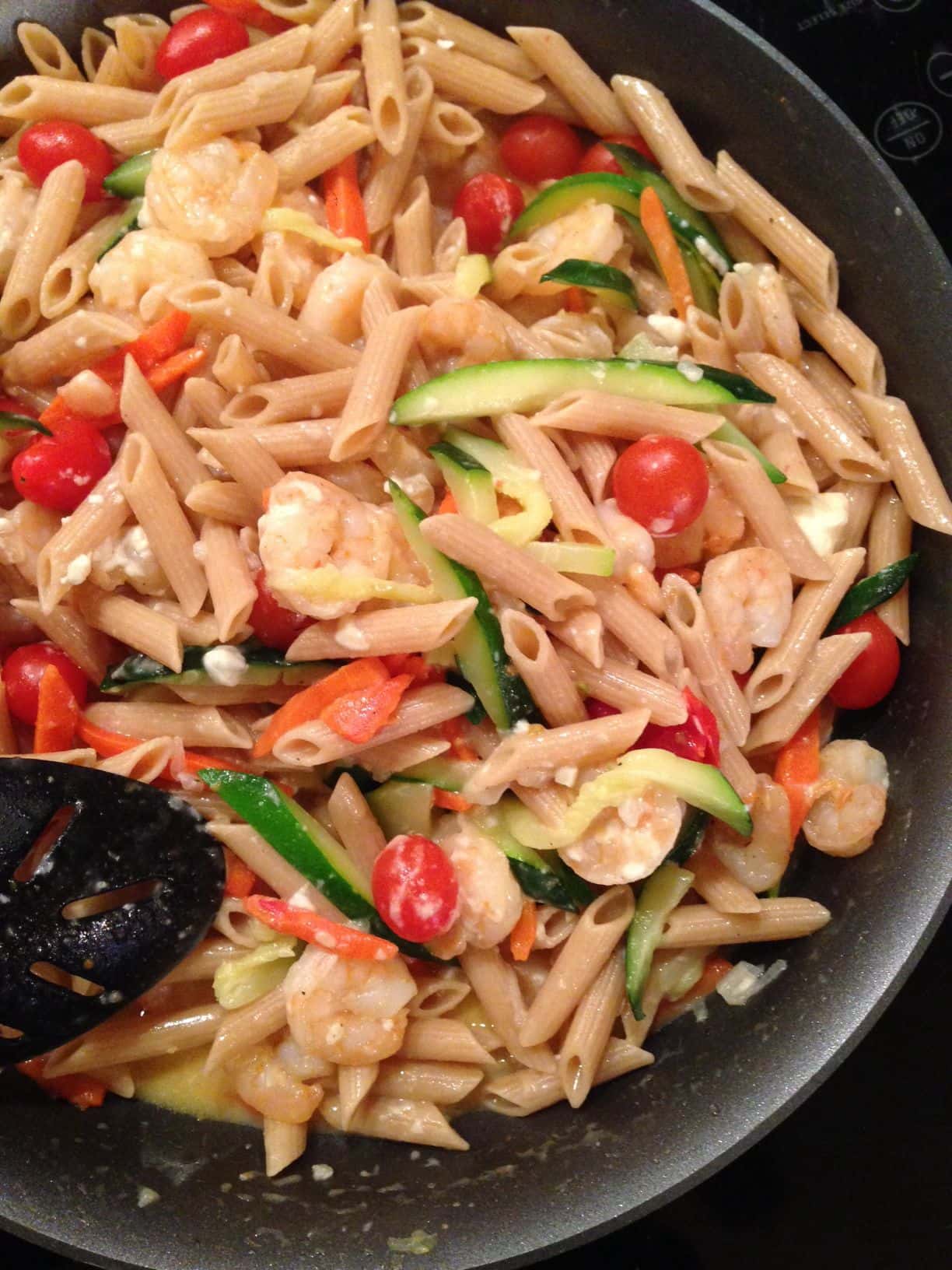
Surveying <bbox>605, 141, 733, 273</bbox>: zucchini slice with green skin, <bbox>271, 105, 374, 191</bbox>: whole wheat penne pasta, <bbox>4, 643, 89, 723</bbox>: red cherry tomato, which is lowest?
<bbox>4, 643, 89, 723</bbox>: red cherry tomato

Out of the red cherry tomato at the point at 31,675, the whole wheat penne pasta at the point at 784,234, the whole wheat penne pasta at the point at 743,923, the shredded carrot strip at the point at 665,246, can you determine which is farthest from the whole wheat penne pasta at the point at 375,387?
the whole wheat penne pasta at the point at 743,923

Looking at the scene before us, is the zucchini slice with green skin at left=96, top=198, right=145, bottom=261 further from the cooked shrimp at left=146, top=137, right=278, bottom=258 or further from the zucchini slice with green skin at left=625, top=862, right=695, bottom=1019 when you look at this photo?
the zucchini slice with green skin at left=625, top=862, right=695, bottom=1019

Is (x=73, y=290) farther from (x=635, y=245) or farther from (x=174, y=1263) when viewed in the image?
(x=174, y=1263)

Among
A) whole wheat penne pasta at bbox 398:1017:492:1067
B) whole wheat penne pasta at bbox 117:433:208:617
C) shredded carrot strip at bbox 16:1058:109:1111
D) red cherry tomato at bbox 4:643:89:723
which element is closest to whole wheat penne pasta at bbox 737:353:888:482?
whole wheat penne pasta at bbox 117:433:208:617

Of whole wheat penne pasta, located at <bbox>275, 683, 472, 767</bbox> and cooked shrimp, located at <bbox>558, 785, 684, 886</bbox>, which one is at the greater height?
cooked shrimp, located at <bbox>558, 785, 684, 886</bbox>

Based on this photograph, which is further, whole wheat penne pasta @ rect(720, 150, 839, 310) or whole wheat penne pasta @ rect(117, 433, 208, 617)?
whole wheat penne pasta @ rect(720, 150, 839, 310)

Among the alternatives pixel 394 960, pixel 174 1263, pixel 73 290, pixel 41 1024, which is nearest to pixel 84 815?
pixel 41 1024

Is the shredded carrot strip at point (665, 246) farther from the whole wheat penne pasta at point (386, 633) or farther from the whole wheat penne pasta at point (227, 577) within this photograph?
the whole wheat penne pasta at point (227, 577)
